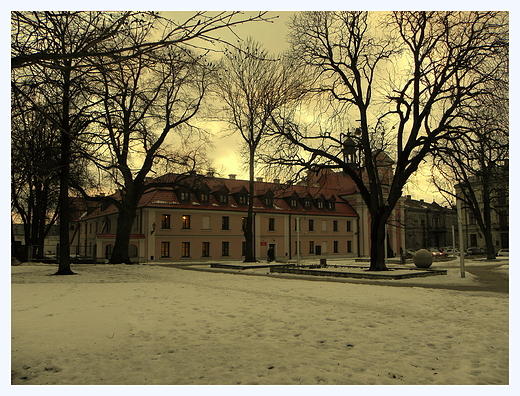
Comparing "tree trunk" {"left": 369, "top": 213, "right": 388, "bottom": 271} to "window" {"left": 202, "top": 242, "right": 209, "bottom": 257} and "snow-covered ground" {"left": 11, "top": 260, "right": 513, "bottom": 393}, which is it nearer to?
"snow-covered ground" {"left": 11, "top": 260, "right": 513, "bottom": 393}

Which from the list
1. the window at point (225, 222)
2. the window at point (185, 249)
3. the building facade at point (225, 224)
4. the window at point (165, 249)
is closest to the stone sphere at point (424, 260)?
the building facade at point (225, 224)

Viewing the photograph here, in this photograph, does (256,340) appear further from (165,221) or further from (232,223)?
(232,223)

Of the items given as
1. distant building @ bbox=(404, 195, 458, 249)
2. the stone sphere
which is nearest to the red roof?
the stone sphere

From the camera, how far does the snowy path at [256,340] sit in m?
4.60

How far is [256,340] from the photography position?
6117 millimetres

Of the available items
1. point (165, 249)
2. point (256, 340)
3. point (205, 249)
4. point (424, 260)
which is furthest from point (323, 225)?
point (256, 340)

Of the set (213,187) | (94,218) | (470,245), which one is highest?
(213,187)

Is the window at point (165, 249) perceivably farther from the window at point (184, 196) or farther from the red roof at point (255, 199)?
the window at point (184, 196)

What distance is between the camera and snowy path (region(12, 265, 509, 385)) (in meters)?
4.60

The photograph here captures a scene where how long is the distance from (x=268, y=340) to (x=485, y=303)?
21.1 ft

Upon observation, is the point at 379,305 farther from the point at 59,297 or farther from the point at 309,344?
the point at 59,297

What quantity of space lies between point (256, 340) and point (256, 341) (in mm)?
63

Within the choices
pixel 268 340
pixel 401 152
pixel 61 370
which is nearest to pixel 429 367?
pixel 268 340

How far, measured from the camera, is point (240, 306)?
934cm
